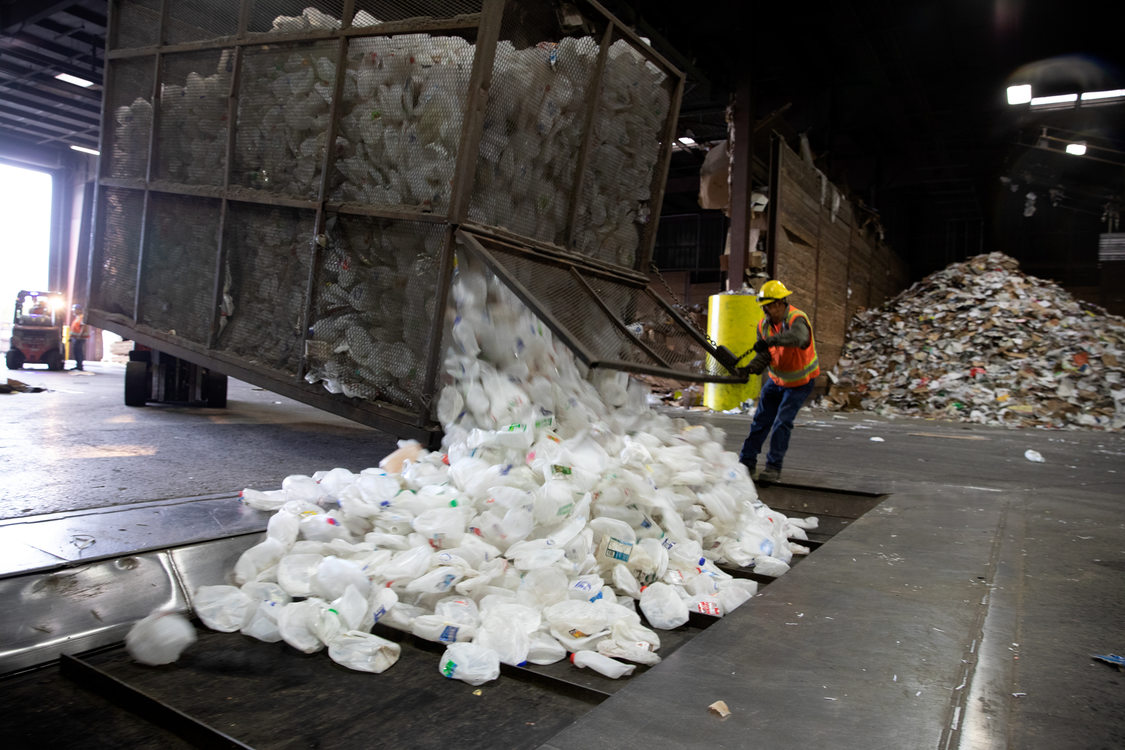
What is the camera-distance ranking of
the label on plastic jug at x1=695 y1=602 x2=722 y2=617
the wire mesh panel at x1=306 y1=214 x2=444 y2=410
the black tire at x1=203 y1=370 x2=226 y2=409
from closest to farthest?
1. the label on plastic jug at x1=695 y1=602 x2=722 y2=617
2. the wire mesh panel at x1=306 y1=214 x2=444 y2=410
3. the black tire at x1=203 y1=370 x2=226 y2=409

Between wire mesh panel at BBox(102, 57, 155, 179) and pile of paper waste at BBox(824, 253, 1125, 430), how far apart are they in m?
9.61

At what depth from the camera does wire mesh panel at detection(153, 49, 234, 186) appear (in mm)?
4207

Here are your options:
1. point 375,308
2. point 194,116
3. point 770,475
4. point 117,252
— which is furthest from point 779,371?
point 117,252

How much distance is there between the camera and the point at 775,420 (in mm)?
4570

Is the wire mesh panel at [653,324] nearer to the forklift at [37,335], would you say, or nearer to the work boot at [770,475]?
the work boot at [770,475]

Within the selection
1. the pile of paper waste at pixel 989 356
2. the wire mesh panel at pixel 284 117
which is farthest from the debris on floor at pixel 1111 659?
the pile of paper waste at pixel 989 356

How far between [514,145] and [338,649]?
2.71 metres

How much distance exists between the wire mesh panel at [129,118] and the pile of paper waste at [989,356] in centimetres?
961

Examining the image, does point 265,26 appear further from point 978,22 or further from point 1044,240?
point 1044,240

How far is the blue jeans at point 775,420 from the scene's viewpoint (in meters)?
4.39

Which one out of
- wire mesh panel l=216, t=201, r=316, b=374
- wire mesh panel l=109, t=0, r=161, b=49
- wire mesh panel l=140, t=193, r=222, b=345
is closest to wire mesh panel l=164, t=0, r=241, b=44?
wire mesh panel l=109, t=0, r=161, b=49

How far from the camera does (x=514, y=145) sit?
3.72 meters

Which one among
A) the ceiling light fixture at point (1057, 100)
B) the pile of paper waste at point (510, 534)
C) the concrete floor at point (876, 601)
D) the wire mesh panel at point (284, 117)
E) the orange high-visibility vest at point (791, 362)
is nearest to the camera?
the concrete floor at point (876, 601)

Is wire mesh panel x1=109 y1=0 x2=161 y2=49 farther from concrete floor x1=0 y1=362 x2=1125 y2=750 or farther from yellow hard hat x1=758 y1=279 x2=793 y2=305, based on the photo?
yellow hard hat x1=758 y1=279 x2=793 y2=305
